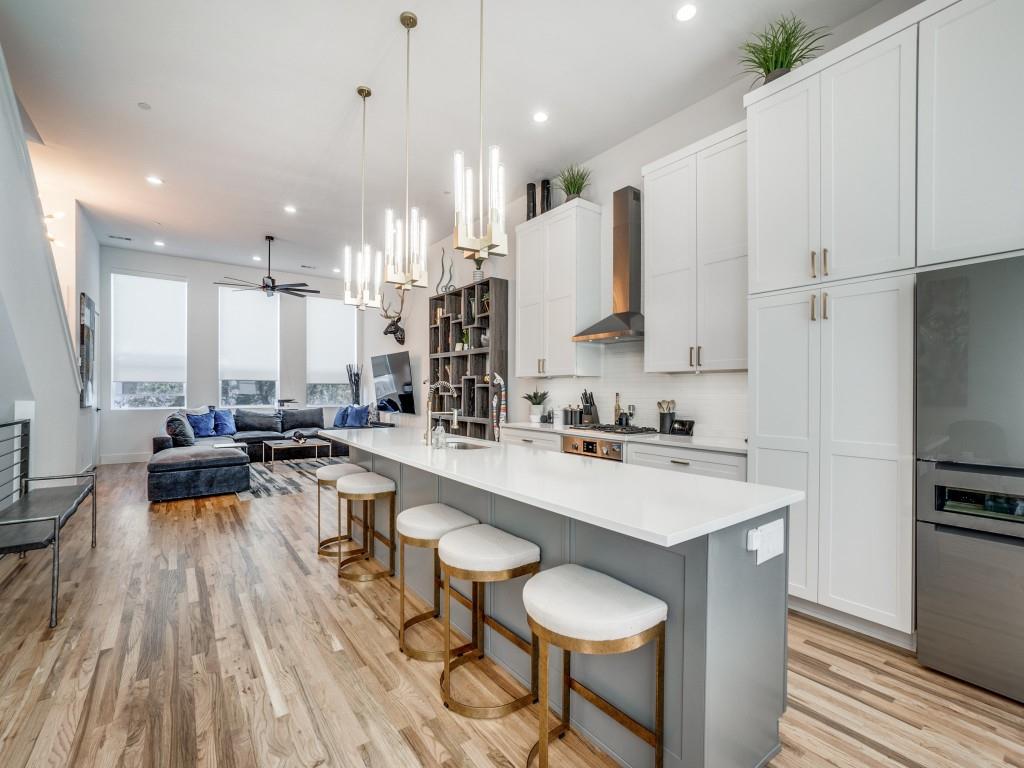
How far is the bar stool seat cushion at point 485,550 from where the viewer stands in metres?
1.71

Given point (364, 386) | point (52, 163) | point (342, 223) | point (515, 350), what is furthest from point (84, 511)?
point (364, 386)

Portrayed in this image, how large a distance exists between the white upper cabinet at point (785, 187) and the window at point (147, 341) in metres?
8.92

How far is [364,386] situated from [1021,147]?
944 cm

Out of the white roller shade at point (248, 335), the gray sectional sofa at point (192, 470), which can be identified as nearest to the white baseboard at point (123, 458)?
the white roller shade at point (248, 335)

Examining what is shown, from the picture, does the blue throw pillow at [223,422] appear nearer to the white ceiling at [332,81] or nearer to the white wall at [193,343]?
the white wall at [193,343]

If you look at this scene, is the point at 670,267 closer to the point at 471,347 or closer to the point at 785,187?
the point at 785,187

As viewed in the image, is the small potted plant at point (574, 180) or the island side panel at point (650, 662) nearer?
the island side panel at point (650, 662)

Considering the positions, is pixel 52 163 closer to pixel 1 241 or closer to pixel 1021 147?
pixel 1 241

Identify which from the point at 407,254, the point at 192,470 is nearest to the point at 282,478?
the point at 192,470

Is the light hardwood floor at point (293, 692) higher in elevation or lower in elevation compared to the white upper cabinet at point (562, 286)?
lower

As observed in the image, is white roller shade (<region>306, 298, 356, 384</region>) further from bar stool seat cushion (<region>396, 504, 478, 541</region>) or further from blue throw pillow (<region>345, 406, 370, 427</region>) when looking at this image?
bar stool seat cushion (<region>396, 504, 478, 541</region>)

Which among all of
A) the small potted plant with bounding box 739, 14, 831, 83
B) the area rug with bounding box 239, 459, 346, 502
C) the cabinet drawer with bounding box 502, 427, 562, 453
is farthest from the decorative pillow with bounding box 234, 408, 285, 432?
the small potted plant with bounding box 739, 14, 831, 83

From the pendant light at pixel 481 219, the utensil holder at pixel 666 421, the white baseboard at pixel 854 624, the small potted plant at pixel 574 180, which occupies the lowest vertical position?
the white baseboard at pixel 854 624

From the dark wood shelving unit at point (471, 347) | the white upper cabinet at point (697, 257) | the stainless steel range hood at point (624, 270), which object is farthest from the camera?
the dark wood shelving unit at point (471, 347)
